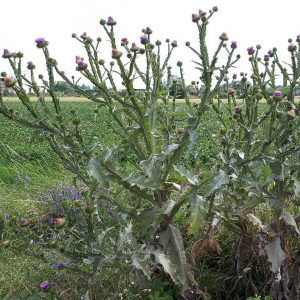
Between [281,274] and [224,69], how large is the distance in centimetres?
90

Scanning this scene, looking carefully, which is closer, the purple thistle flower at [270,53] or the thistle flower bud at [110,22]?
the thistle flower bud at [110,22]

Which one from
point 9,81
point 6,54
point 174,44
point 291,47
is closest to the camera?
point 9,81

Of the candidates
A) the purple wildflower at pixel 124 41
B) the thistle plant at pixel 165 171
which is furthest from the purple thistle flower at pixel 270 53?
the purple wildflower at pixel 124 41

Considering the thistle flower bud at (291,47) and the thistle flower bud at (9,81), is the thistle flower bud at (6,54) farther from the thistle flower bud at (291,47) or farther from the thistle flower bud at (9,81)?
the thistle flower bud at (291,47)

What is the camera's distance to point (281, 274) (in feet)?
7.48

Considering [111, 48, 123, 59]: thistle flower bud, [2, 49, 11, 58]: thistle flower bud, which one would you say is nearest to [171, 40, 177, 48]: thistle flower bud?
[111, 48, 123, 59]: thistle flower bud

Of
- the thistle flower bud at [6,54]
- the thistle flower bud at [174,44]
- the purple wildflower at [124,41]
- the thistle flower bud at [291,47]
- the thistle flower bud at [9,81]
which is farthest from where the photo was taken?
the thistle flower bud at [174,44]

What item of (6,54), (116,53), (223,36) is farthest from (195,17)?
(6,54)

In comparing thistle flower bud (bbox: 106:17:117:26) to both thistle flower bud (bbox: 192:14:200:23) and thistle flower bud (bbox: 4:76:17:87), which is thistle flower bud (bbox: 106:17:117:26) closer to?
thistle flower bud (bbox: 192:14:200:23)

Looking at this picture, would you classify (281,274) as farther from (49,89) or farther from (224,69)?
(49,89)

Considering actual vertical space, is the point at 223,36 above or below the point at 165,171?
above

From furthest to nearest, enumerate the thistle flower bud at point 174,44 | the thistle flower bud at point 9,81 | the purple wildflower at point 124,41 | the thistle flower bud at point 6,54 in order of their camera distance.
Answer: the thistle flower bud at point 174,44 < the purple wildflower at point 124,41 < the thistle flower bud at point 6,54 < the thistle flower bud at point 9,81

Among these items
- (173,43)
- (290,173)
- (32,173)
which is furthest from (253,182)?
(32,173)

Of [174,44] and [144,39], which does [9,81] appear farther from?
[174,44]
